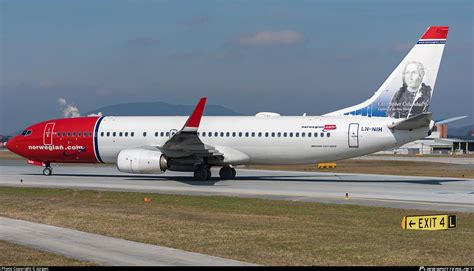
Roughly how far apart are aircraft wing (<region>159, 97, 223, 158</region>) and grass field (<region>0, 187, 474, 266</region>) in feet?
24.2

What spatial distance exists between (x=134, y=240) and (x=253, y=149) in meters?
22.9

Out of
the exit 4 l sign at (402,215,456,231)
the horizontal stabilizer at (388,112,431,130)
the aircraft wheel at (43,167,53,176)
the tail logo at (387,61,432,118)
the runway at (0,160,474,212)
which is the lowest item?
the exit 4 l sign at (402,215,456,231)

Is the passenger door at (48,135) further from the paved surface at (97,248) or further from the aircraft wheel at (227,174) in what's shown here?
the paved surface at (97,248)

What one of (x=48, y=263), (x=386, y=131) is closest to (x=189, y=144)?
(x=386, y=131)

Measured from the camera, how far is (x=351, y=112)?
3838cm

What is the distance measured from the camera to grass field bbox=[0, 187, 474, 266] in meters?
14.6

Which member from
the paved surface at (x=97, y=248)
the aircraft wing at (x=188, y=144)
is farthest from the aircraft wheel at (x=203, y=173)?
the paved surface at (x=97, y=248)

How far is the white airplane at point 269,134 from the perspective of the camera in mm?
36312

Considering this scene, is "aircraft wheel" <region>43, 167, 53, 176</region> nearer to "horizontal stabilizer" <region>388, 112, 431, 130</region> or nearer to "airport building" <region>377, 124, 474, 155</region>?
"horizontal stabilizer" <region>388, 112, 431, 130</region>

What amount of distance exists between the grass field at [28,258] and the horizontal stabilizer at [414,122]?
23.6 m

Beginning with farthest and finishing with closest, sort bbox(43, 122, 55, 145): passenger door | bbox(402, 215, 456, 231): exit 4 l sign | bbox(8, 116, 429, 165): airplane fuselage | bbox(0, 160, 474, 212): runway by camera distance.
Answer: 1. bbox(43, 122, 55, 145): passenger door
2. bbox(8, 116, 429, 165): airplane fuselage
3. bbox(0, 160, 474, 212): runway
4. bbox(402, 215, 456, 231): exit 4 l sign

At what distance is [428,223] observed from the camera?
19.1m

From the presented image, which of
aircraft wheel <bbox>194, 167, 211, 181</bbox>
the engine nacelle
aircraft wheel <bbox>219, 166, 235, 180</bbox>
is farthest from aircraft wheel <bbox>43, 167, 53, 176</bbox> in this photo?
aircraft wheel <bbox>219, 166, 235, 180</bbox>

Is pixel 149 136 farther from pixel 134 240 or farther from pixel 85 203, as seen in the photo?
pixel 134 240
